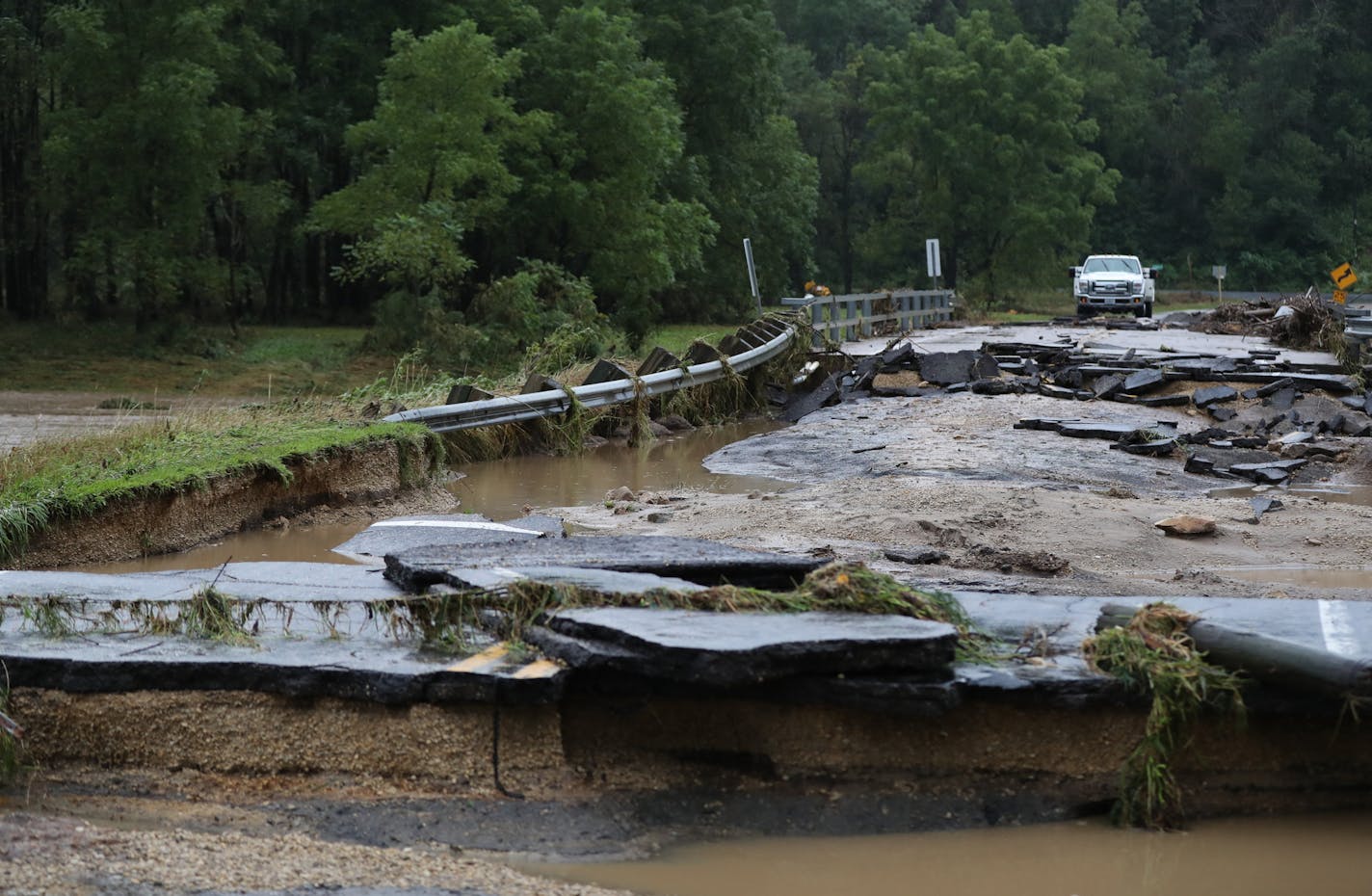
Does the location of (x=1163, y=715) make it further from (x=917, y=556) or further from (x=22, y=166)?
(x=22, y=166)

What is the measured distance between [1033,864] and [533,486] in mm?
8789

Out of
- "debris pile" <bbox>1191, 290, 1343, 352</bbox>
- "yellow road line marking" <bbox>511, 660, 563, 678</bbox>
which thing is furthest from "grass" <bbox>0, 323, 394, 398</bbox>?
"yellow road line marking" <bbox>511, 660, 563, 678</bbox>

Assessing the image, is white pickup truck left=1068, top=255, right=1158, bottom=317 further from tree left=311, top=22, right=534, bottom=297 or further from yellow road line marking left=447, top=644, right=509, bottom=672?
yellow road line marking left=447, top=644, right=509, bottom=672

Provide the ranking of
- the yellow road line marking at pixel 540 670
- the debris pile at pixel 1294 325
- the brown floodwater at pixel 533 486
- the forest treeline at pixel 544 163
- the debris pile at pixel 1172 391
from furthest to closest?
the forest treeline at pixel 544 163 → the debris pile at pixel 1294 325 → the debris pile at pixel 1172 391 → the brown floodwater at pixel 533 486 → the yellow road line marking at pixel 540 670

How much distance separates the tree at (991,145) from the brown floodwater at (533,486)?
5007 cm

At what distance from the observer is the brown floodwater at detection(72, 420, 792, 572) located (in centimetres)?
948

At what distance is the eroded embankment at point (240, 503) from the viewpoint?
905 cm

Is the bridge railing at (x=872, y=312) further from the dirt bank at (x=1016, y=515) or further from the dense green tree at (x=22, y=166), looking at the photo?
the dense green tree at (x=22, y=166)

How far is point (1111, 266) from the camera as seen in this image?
4484 centimetres

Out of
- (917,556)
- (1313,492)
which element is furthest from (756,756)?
(1313,492)

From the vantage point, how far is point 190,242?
35281 mm

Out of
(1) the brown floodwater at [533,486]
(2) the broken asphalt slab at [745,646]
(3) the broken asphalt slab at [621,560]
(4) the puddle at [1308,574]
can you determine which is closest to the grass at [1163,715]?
(2) the broken asphalt slab at [745,646]

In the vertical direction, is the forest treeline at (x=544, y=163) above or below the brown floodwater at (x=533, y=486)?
above

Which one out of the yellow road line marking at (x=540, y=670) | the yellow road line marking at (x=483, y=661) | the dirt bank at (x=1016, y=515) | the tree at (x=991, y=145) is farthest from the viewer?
the tree at (x=991, y=145)
